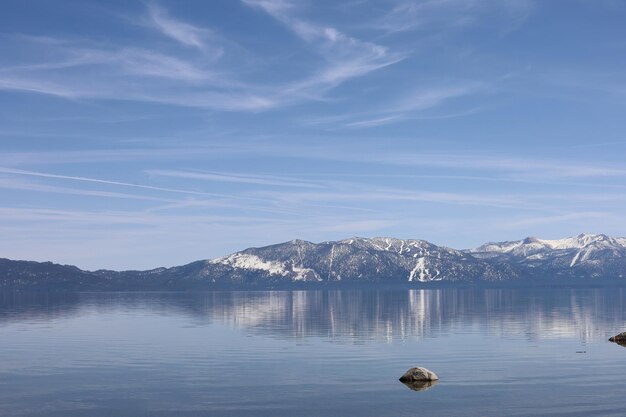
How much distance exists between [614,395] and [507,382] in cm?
1051

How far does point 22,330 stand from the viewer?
13575 cm

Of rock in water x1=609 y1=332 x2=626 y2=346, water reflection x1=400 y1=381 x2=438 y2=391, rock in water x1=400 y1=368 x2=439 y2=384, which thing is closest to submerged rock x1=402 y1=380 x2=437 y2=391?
water reflection x1=400 y1=381 x2=438 y2=391

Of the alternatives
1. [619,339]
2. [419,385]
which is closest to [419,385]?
[419,385]

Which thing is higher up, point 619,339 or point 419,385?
point 619,339

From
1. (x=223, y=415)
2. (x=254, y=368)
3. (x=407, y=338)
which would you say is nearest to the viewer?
(x=223, y=415)

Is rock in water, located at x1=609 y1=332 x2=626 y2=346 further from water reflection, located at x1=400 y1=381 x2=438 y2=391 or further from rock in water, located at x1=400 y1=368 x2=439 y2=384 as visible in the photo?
water reflection, located at x1=400 y1=381 x2=438 y2=391

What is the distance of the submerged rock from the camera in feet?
214

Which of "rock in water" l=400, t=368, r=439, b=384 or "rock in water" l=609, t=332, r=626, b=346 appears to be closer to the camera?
"rock in water" l=400, t=368, r=439, b=384

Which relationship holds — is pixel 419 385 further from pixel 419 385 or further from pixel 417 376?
pixel 417 376

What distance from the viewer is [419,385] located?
66.9 m

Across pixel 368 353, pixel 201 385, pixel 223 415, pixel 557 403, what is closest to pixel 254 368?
pixel 201 385

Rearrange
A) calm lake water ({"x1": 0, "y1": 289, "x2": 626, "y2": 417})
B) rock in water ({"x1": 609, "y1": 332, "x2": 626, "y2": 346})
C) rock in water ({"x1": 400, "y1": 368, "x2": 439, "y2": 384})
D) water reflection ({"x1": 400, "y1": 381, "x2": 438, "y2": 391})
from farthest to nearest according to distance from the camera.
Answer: rock in water ({"x1": 609, "y1": 332, "x2": 626, "y2": 346}), rock in water ({"x1": 400, "y1": 368, "x2": 439, "y2": 384}), water reflection ({"x1": 400, "y1": 381, "x2": 438, "y2": 391}), calm lake water ({"x1": 0, "y1": 289, "x2": 626, "y2": 417})

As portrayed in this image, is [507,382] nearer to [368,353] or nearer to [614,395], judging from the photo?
[614,395]

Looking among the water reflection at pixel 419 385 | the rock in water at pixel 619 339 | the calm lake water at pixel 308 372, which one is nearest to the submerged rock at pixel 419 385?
the water reflection at pixel 419 385
